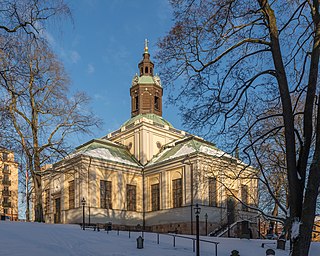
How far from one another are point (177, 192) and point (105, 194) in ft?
24.9

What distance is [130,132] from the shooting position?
158 feet

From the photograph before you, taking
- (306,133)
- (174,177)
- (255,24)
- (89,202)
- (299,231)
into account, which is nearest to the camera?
(299,231)

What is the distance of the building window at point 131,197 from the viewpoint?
42891 mm

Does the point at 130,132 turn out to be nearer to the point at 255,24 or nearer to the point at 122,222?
the point at 122,222

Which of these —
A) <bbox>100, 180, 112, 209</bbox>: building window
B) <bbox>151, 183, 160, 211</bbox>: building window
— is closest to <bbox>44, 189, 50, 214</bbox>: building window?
<bbox>100, 180, 112, 209</bbox>: building window

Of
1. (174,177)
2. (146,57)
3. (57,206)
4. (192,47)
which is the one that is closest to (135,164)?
(174,177)

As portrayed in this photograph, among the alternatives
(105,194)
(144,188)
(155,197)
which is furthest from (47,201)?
(155,197)

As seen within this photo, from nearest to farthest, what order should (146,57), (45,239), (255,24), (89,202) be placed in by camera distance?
1. (255,24)
2. (45,239)
3. (89,202)
4. (146,57)

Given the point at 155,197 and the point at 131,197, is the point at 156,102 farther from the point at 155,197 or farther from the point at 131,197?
the point at 131,197

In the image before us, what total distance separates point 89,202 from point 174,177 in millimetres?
9271

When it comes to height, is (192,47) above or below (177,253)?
above

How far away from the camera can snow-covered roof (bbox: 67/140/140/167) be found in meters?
41.0

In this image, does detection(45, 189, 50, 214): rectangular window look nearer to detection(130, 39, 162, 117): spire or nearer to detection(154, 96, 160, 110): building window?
detection(130, 39, 162, 117): spire

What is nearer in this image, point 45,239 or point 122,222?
point 45,239
